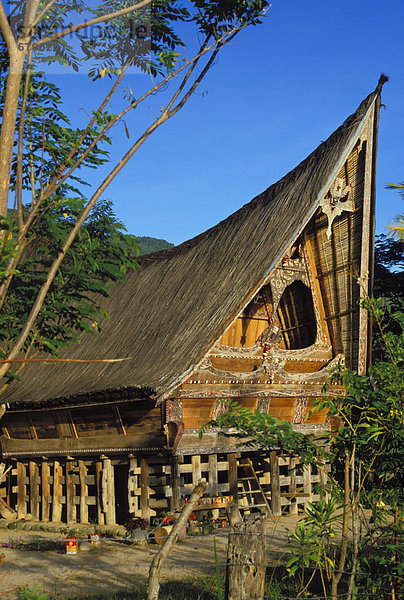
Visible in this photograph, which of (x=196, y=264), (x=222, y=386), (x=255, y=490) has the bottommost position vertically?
(x=255, y=490)

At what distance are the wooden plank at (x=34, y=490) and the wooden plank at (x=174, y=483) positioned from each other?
19.2 feet

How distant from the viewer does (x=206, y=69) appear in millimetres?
9164

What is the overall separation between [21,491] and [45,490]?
4.32 feet

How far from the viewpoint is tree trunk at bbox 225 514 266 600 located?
568 cm

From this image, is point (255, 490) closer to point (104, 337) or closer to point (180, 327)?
point (180, 327)

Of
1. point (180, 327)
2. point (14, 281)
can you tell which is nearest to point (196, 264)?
point (180, 327)

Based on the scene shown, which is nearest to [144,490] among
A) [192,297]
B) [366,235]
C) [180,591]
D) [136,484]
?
[136,484]

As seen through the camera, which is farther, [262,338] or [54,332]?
[262,338]

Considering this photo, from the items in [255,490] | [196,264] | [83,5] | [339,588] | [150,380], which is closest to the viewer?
[339,588]

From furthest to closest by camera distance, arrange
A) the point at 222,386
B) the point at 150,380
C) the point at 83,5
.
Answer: the point at 222,386 → the point at 150,380 → the point at 83,5

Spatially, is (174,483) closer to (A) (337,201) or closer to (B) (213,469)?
(B) (213,469)

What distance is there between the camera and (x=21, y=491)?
17.4 meters

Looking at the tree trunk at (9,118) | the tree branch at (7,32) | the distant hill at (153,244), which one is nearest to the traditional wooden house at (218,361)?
the tree trunk at (9,118)

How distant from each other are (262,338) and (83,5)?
26.0ft
